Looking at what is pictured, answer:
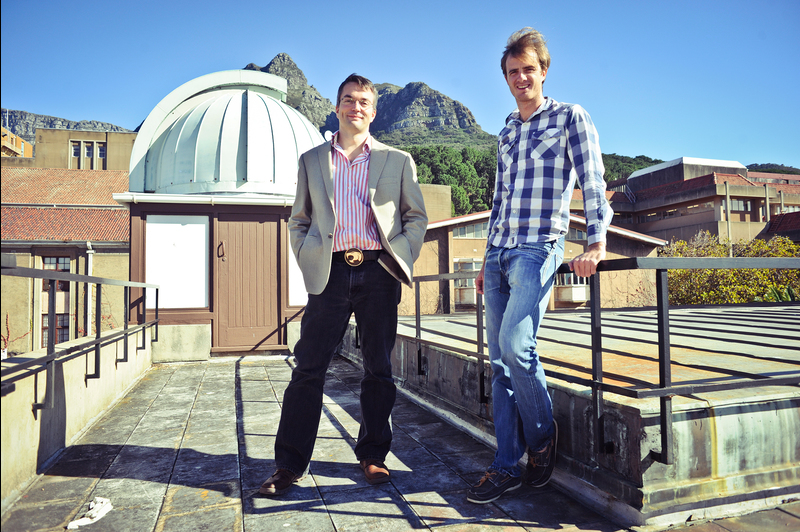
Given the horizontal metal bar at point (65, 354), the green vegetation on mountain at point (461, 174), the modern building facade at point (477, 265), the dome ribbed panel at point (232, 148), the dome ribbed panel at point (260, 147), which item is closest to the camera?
the horizontal metal bar at point (65, 354)

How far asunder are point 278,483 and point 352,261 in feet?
3.55

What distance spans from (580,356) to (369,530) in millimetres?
1848

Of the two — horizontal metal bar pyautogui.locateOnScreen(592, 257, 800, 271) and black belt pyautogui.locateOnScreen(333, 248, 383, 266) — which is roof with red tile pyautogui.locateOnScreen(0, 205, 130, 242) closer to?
black belt pyautogui.locateOnScreen(333, 248, 383, 266)

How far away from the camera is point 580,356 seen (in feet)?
10.7

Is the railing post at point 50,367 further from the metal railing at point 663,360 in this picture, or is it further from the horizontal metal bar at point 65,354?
the metal railing at point 663,360

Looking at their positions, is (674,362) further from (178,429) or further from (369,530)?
(178,429)

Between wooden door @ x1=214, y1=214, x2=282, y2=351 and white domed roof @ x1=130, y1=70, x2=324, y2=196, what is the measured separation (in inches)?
54.4

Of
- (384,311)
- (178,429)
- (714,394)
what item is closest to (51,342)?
(178,429)

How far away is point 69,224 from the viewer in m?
19.9

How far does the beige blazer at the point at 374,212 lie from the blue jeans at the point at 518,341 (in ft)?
1.41

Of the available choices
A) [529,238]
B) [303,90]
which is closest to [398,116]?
[303,90]

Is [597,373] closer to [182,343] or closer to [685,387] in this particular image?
[685,387]

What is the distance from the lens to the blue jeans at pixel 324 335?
245 cm

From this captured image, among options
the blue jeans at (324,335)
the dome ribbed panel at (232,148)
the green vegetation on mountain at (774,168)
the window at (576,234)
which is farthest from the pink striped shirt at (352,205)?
the green vegetation on mountain at (774,168)
